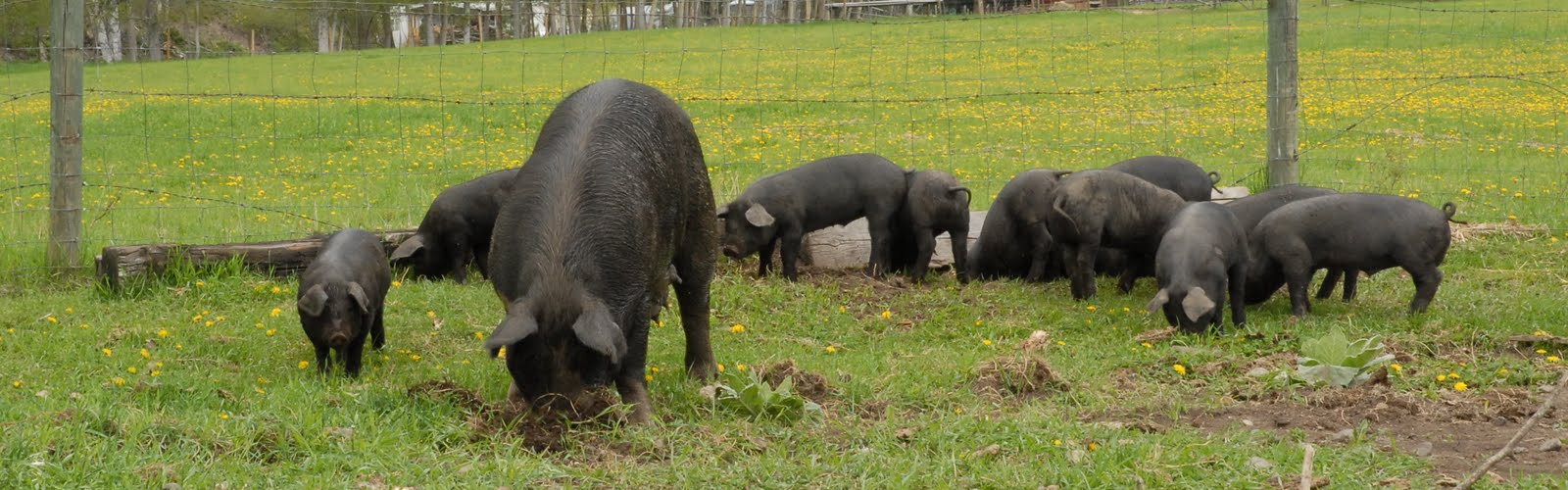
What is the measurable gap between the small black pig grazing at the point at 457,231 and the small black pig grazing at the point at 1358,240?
5.00 m

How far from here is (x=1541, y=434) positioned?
18.7 ft

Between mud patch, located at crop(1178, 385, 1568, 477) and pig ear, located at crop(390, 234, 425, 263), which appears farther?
pig ear, located at crop(390, 234, 425, 263)

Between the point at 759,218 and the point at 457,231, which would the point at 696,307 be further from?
the point at 457,231

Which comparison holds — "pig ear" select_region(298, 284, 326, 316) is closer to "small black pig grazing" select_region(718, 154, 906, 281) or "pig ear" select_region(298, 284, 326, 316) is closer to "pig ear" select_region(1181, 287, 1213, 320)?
"small black pig grazing" select_region(718, 154, 906, 281)

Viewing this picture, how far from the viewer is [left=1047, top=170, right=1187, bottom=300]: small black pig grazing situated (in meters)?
9.52

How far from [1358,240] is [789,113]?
48.8 feet

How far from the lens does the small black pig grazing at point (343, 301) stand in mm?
7059

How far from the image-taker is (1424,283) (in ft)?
28.0

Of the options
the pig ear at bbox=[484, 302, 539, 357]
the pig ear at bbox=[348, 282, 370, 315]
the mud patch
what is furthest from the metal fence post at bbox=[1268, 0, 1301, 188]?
the pig ear at bbox=[484, 302, 539, 357]

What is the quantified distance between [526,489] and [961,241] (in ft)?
19.6

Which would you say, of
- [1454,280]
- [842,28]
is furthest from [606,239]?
[842,28]

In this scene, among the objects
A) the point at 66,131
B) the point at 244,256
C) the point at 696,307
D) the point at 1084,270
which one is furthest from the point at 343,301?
the point at 1084,270

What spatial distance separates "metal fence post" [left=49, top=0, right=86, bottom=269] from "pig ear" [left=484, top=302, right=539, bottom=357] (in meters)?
5.24

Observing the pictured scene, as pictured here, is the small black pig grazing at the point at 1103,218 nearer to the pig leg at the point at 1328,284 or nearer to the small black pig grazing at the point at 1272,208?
the small black pig grazing at the point at 1272,208
